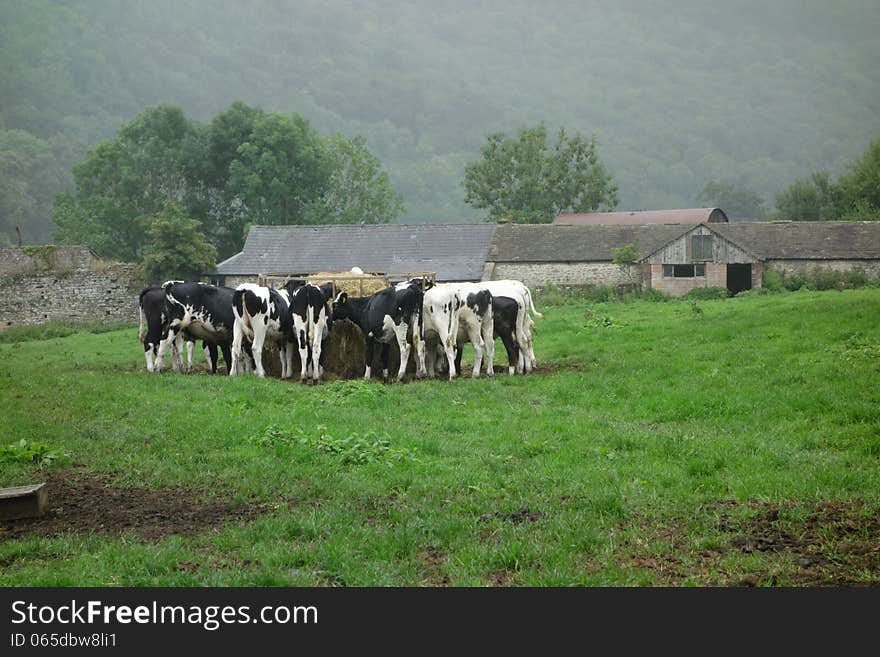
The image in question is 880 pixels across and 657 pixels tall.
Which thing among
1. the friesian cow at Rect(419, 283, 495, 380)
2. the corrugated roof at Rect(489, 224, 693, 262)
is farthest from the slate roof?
the friesian cow at Rect(419, 283, 495, 380)

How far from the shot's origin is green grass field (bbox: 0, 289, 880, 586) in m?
7.24

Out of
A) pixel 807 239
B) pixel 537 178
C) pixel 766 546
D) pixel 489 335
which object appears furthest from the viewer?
pixel 537 178

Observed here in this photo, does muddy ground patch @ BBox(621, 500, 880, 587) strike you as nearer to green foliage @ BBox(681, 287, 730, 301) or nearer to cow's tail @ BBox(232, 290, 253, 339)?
cow's tail @ BBox(232, 290, 253, 339)

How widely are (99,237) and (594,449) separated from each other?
59283 millimetres

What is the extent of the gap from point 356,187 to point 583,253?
32181 millimetres

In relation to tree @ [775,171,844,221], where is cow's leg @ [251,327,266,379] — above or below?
below

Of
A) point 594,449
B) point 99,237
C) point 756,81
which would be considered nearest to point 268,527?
point 594,449

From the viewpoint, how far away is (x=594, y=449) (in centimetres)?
1113

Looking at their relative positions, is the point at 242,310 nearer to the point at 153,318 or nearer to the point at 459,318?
the point at 153,318

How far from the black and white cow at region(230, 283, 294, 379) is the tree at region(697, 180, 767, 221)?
9607cm

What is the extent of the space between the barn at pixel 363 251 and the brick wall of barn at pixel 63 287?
4409 millimetres

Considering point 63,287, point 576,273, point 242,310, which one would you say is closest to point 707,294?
point 576,273

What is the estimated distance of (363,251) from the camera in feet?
156

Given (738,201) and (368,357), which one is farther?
(738,201)
